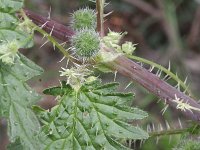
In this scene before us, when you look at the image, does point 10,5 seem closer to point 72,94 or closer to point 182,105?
point 72,94

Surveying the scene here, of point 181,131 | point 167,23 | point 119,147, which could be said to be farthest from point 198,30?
point 119,147

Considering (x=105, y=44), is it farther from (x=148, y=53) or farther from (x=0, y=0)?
(x=148, y=53)

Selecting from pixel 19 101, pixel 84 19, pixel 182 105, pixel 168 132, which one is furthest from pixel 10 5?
pixel 168 132

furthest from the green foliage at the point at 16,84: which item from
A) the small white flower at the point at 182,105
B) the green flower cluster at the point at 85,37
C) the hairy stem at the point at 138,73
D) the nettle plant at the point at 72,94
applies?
the small white flower at the point at 182,105

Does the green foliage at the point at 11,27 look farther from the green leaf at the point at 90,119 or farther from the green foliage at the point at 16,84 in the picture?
the green leaf at the point at 90,119

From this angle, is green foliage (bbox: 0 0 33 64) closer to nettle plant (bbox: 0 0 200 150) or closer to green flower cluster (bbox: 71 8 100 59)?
nettle plant (bbox: 0 0 200 150)

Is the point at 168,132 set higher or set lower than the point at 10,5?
lower
